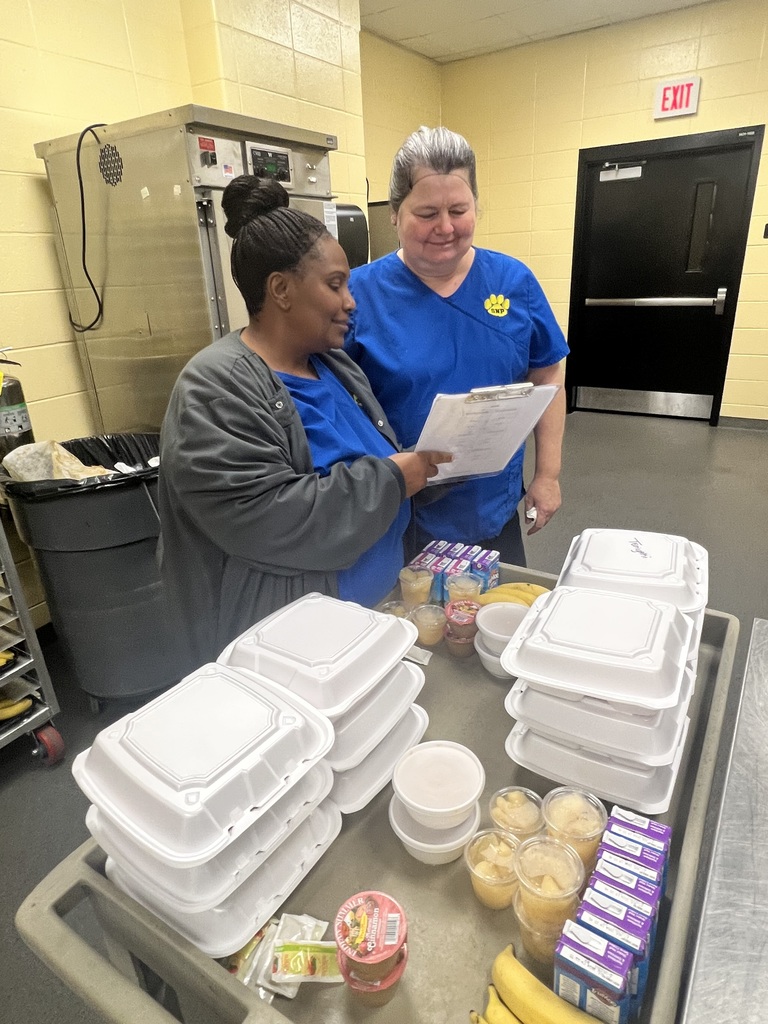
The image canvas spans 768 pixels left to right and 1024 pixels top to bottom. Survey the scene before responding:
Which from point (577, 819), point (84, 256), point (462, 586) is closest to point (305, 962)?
point (577, 819)

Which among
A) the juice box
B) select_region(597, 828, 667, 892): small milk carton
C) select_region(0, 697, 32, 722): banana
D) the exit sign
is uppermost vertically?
the exit sign

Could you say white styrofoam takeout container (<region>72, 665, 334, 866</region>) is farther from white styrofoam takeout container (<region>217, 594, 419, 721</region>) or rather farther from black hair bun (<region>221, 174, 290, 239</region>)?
black hair bun (<region>221, 174, 290, 239</region>)

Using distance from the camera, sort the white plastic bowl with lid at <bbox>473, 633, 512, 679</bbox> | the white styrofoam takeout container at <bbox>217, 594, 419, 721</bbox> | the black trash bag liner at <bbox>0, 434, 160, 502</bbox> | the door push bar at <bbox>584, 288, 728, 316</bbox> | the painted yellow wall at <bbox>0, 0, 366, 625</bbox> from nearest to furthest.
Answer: the white styrofoam takeout container at <bbox>217, 594, 419, 721</bbox>, the white plastic bowl with lid at <bbox>473, 633, 512, 679</bbox>, the black trash bag liner at <bbox>0, 434, 160, 502</bbox>, the painted yellow wall at <bbox>0, 0, 366, 625</bbox>, the door push bar at <bbox>584, 288, 728, 316</bbox>

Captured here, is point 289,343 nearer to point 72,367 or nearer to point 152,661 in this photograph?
point 152,661

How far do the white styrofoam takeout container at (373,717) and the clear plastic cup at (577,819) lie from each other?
9.1 inches

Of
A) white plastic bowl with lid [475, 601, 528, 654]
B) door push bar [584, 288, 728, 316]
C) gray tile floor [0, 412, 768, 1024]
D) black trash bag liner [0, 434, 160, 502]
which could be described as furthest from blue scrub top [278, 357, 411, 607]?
door push bar [584, 288, 728, 316]

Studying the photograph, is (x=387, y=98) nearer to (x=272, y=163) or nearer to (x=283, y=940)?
(x=272, y=163)

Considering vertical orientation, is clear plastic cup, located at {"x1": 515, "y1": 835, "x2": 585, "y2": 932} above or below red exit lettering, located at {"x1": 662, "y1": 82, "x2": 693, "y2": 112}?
below

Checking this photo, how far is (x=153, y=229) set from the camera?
83.0 inches

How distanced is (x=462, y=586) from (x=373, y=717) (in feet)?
1.46

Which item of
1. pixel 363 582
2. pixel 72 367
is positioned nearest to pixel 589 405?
pixel 72 367

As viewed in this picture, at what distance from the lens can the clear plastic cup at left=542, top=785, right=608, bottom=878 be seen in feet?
2.37

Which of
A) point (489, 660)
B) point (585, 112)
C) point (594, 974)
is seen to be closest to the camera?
point (594, 974)

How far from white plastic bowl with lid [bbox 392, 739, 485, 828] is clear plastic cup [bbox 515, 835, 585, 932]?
3.3 inches
